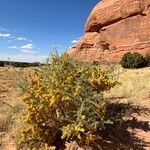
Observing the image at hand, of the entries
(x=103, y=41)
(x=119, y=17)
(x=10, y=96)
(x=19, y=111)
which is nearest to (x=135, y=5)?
(x=119, y=17)

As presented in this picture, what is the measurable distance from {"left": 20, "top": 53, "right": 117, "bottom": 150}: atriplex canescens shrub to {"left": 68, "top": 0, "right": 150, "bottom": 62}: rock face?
22397 millimetres

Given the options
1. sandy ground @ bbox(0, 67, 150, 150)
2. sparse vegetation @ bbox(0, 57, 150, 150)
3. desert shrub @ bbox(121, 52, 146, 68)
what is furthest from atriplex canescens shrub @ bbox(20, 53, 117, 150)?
desert shrub @ bbox(121, 52, 146, 68)

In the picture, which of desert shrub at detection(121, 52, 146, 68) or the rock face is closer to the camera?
desert shrub at detection(121, 52, 146, 68)

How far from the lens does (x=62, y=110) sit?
7680 mm

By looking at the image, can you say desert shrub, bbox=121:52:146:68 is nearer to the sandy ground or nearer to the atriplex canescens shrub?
the sandy ground

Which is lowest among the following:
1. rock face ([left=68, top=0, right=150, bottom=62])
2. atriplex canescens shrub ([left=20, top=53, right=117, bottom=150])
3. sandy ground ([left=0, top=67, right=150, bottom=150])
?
sandy ground ([left=0, top=67, right=150, bottom=150])

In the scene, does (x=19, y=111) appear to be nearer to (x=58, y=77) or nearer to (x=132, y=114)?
(x=58, y=77)

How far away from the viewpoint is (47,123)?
25.0ft

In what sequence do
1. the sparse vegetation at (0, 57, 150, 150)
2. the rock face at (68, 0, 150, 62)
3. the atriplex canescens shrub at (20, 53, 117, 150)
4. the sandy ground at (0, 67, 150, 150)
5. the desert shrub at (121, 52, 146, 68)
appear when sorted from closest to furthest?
the atriplex canescens shrub at (20, 53, 117, 150), the sparse vegetation at (0, 57, 150, 150), the sandy ground at (0, 67, 150, 150), the desert shrub at (121, 52, 146, 68), the rock face at (68, 0, 150, 62)

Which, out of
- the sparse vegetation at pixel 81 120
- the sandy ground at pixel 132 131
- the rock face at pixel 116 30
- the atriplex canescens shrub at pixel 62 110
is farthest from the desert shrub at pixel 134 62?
the atriplex canescens shrub at pixel 62 110

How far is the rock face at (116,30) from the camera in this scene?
33.0 m

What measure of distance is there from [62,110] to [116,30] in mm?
29416

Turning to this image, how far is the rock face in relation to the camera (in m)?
33.0

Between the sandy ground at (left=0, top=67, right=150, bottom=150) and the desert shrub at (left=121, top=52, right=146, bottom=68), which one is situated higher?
the desert shrub at (left=121, top=52, right=146, bottom=68)
